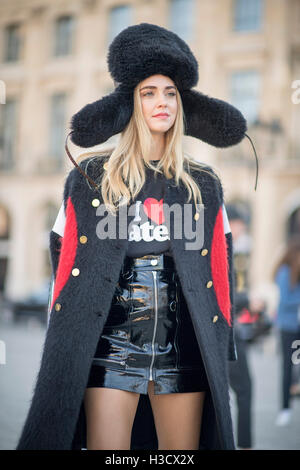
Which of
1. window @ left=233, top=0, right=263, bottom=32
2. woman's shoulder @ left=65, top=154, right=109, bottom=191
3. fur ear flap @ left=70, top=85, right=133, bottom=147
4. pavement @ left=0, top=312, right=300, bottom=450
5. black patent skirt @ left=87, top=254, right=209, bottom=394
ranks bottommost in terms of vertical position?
pavement @ left=0, top=312, right=300, bottom=450

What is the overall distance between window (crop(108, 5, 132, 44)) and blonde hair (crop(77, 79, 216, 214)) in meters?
22.1

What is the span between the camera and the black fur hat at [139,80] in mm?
2537

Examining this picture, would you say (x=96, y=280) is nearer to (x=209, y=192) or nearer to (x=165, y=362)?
(x=165, y=362)

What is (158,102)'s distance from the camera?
8.45ft

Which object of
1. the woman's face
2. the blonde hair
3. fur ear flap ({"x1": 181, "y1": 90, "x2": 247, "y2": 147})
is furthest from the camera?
fur ear flap ({"x1": 181, "y1": 90, "x2": 247, "y2": 147})

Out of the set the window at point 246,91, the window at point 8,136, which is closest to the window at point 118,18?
the window at point 246,91

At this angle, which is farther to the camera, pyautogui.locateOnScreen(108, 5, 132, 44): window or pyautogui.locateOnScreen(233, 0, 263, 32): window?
pyautogui.locateOnScreen(108, 5, 132, 44): window

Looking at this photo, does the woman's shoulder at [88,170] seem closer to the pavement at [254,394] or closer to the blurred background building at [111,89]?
the pavement at [254,394]

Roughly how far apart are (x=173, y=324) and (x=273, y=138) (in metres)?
18.1

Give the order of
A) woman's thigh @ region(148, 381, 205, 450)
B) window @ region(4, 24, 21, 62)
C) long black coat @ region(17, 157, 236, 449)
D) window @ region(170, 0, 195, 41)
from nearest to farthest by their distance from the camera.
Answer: long black coat @ region(17, 157, 236, 449), woman's thigh @ region(148, 381, 205, 450), window @ region(170, 0, 195, 41), window @ region(4, 24, 21, 62)

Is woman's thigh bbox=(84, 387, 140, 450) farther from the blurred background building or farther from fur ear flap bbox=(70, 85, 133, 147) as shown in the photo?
the blurred background building

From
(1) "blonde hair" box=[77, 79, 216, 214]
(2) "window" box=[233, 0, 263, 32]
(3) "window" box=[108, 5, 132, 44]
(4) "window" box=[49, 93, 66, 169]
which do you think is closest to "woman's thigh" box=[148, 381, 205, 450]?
(1) "blonde hair" box=[77, 79, 216, 214]

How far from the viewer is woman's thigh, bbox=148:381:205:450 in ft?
7.75

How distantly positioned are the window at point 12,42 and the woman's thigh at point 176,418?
1002 inches
